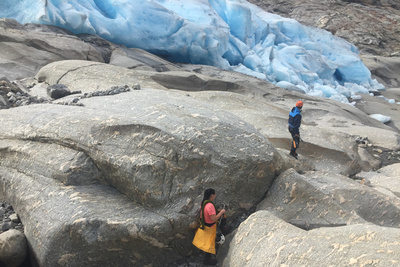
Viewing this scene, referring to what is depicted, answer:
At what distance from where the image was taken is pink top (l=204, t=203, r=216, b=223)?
4.35 meters

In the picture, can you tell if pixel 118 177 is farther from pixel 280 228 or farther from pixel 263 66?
pixel 263 66

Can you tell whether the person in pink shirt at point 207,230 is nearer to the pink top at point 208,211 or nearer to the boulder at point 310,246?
the pink top at point 208,211

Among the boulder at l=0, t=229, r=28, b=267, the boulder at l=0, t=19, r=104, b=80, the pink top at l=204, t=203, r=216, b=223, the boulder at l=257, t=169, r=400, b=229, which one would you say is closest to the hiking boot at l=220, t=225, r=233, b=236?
the pink top at l=204, t=203, r=216, b=223

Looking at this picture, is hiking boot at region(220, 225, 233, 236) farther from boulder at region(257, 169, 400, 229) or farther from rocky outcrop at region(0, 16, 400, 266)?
boulder at region(257, 169, 400, 229)

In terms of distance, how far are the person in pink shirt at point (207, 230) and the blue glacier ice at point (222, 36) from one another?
40.5 feet

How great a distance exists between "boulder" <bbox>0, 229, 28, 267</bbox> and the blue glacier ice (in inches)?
470

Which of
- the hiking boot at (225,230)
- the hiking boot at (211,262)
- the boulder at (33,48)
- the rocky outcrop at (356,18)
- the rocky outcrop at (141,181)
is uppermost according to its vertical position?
the rocky outcrop at (141,181)

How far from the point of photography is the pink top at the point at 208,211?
171 inches

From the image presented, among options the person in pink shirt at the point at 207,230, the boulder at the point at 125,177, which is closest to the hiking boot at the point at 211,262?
the person in pink shirt at the point at 207,230

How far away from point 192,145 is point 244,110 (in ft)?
16.3

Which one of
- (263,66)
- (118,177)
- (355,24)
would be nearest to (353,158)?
(118,177)

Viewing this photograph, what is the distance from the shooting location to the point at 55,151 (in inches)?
200


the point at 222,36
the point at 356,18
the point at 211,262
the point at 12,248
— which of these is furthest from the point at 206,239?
the point at 356,18

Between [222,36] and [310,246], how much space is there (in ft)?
51.0
